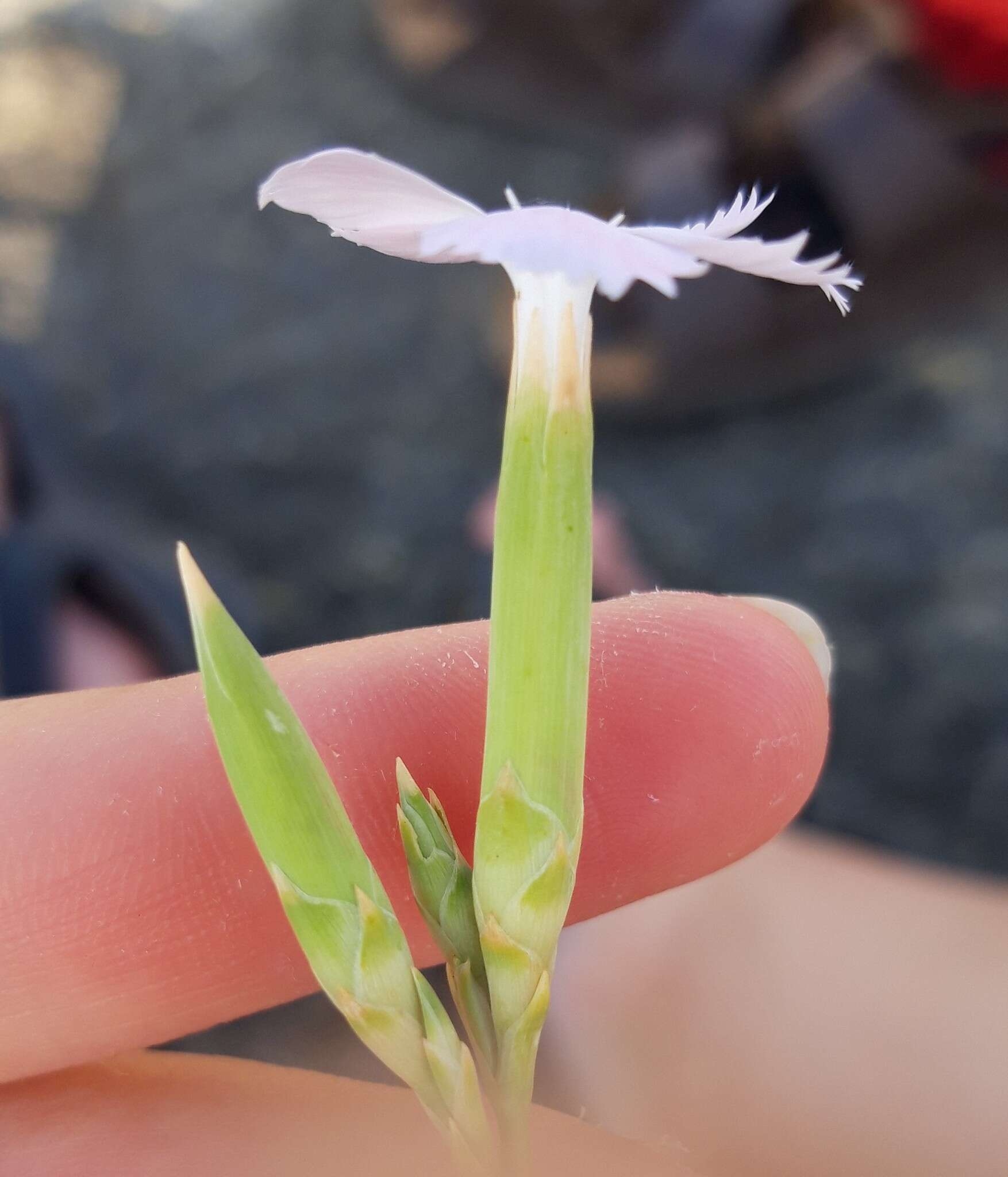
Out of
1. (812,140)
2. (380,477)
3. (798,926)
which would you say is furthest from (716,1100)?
(812,140)

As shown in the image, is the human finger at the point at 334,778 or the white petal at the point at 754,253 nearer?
the white petal at the point at 754,253

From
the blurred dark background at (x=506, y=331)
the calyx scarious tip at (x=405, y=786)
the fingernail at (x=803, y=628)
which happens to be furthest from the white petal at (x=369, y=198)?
the blurred dark background at (x=506, y=331)

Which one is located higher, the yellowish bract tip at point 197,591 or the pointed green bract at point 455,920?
the yellowish bract tip at point 197,591

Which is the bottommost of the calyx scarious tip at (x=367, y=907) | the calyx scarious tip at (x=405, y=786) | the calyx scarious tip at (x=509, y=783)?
the calyx scarious tip at (x=367, y=907)

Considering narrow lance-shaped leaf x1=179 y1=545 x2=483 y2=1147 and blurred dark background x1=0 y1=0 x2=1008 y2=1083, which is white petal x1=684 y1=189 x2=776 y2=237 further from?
blurred dark background x1=0 y1=0 x2=1008 y2=1083

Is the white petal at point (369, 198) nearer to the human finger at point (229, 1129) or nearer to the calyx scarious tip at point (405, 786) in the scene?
the calyx scarious tip at point (405, 786)

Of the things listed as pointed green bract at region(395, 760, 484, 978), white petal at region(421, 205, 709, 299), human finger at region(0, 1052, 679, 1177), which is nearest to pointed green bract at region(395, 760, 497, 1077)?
pointed green bract at region(395, 760, 484, 978)

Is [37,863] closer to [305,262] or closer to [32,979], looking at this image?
[32,979]
